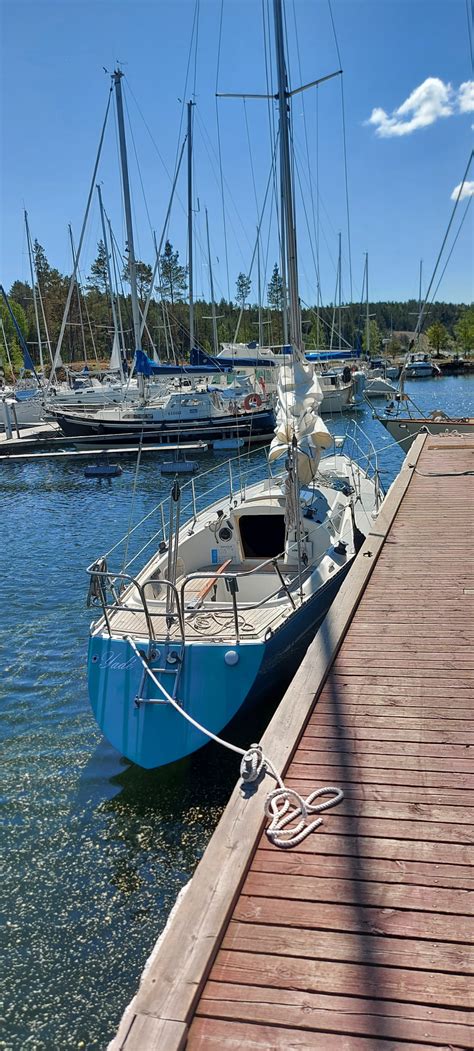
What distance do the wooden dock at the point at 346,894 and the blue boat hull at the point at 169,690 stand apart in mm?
1144

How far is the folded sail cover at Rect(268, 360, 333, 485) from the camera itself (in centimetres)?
1023

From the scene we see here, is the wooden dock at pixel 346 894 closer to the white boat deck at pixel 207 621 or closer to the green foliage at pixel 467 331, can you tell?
the white boat deck at pixel 207 621

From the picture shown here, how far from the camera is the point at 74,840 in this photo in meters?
6.45

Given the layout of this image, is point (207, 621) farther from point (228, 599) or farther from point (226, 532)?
point (226, 532)

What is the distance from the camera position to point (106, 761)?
7.71 m

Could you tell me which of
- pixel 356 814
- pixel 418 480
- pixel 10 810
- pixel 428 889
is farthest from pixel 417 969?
pixel 418 480

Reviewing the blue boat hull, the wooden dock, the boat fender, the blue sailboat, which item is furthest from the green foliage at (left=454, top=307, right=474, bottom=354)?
the wooden dock

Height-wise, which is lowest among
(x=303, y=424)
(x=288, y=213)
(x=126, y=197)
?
(x=303, y=424)

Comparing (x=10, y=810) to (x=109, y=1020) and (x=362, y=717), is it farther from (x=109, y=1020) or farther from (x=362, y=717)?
(x=362, y=717)

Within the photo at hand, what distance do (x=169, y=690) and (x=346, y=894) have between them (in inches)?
140

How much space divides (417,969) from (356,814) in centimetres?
100

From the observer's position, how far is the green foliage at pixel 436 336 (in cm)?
10825

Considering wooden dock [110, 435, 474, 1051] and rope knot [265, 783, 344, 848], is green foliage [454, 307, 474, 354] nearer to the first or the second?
wooden dock [110, 435, 474, 1051]

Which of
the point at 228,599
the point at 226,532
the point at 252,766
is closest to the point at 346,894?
the point at 252,766
